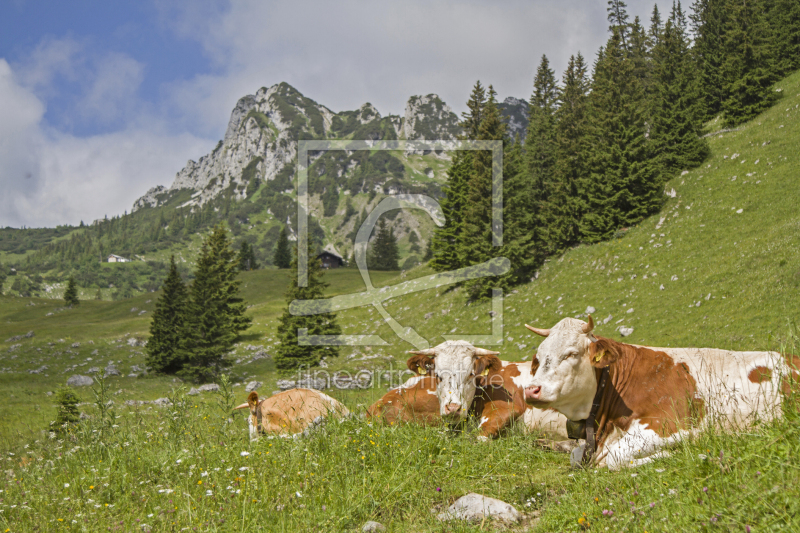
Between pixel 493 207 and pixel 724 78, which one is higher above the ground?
pixel 724 78

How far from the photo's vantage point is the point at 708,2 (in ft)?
202

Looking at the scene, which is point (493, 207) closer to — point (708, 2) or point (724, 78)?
point (724, 78)

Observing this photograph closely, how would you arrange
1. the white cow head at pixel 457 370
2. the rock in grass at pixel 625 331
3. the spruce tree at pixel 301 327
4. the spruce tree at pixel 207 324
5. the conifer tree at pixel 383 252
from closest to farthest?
the white cow head at pixel 457 370 < the rock in grass at pixel 625 331 < the spruce tree at pixel 301 327 < the spruce tree at pixel 207 324 < the conifer tree at pixel 383 252

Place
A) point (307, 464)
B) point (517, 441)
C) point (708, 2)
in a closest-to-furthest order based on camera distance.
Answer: point (307, 464), point (517, 441), point (708, 2)

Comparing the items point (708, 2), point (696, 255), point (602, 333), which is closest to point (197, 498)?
point (602, 333)

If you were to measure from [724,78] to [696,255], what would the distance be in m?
30.2

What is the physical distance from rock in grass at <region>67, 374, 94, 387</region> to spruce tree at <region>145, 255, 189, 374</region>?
488cm

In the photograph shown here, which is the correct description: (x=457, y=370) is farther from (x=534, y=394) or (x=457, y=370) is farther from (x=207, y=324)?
(x=207, y=324)

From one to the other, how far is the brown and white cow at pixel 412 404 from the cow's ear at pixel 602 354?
9.21 feet

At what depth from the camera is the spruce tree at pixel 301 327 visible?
94.1 feet

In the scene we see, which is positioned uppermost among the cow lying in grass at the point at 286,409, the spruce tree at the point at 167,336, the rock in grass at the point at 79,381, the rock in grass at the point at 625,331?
the cow lying in grass at the point at 286,409

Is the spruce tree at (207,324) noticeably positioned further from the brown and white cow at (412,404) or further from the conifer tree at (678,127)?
the conifer tree at (678,127)

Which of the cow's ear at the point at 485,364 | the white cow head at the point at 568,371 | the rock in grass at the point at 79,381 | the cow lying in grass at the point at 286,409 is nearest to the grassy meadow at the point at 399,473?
the cow lying in grass at the point at 286,409

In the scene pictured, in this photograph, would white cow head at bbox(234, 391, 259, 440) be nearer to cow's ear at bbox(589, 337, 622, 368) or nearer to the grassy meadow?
the grassy meadow
